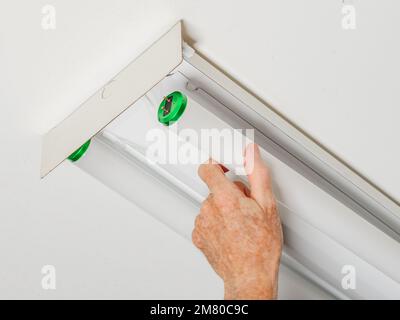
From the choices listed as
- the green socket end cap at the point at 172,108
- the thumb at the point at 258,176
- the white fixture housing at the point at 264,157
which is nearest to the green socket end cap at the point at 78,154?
the white fixture housing at the point at 264,157

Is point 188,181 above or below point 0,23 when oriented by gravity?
below

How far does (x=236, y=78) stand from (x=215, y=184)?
0.59 feet

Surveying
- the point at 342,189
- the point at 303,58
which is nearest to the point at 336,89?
the point at 303,58

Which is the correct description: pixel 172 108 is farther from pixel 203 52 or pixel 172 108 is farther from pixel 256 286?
pixel 256 286

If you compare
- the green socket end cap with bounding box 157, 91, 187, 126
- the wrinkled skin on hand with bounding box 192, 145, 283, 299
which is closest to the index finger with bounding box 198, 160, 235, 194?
the wrinkled skin on hand with bounding box 192, 145, 283, 299

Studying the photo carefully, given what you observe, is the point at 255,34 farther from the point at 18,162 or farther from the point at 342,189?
the point at 18,162

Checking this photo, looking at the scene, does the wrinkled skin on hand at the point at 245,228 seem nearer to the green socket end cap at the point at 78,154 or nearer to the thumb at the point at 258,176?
the thumb at the point at 258,176

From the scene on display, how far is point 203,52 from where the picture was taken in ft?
2.64

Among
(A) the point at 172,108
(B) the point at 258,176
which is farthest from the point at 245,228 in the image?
(A) the point at 172,108

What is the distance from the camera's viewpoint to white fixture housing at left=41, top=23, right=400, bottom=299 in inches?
30.0

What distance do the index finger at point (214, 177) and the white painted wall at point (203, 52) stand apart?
0.15 metres
